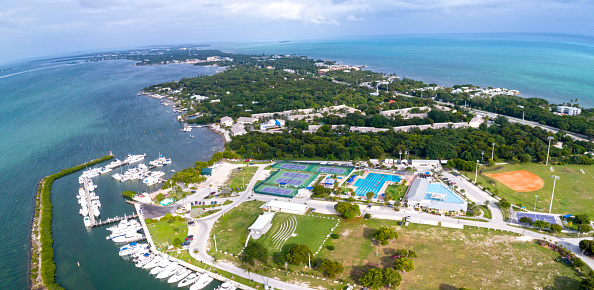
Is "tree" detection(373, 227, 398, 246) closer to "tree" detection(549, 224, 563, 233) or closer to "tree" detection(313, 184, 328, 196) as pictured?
"tree" detection(313, 184, 328, 196)

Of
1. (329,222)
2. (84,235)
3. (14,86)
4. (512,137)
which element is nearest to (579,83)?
(512,137)

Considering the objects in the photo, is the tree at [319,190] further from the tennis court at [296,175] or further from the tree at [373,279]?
the tree at [373,279]

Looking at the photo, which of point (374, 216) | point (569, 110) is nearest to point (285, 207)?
point (374, 216)

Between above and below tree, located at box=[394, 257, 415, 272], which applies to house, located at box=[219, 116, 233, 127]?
above

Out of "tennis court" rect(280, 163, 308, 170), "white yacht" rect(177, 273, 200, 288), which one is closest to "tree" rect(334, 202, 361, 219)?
"tennis court" rect(280, 163, 308, 170)

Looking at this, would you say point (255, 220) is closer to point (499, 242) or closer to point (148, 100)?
point (499, 242)
